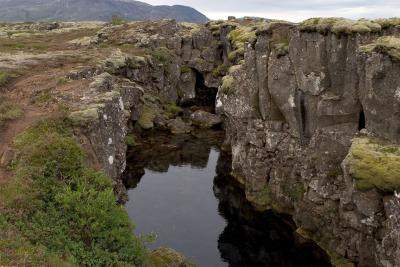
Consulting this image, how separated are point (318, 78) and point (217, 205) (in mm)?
22592

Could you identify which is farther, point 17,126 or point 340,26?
point 340,26

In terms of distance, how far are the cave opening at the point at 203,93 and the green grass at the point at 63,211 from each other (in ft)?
282

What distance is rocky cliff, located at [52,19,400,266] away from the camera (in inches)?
1646

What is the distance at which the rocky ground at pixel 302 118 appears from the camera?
41.4m

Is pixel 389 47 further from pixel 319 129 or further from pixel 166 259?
pixel 166 259

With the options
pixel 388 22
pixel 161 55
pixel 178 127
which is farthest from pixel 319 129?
pixel 161 55

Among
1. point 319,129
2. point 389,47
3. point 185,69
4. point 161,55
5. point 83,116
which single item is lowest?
point 185,69

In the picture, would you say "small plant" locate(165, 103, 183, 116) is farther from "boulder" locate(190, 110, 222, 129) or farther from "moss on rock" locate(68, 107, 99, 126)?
"moss on rock" locate(68, 107, 99, 126)

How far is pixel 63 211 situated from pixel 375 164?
29.1 metres

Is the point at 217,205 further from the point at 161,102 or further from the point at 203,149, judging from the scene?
the point at 161,102

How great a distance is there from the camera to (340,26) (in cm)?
5022

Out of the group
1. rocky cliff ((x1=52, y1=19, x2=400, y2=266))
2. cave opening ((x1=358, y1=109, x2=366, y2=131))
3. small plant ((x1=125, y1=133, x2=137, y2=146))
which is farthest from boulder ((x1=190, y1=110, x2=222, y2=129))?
cave opening ((x1=358, y1=109, x2=366, y2=131))

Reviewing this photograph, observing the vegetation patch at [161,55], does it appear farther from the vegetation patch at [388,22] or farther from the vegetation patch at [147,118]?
the vegetation patch at [388,22]

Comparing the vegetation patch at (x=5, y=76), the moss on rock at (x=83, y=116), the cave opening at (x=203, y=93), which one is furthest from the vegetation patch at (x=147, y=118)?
the moss on rock at (x=83, y=116)
